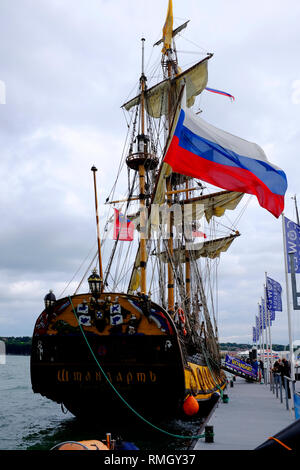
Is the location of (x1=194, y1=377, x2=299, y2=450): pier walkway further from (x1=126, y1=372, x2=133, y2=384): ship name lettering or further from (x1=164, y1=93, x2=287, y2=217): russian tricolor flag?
(x1=164, y1=93, x2=287, y2=217): russian tricolor flag

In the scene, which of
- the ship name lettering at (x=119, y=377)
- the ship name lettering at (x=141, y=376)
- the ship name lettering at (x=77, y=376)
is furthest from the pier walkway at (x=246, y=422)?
the ship name lettering at (x=77, y=376)

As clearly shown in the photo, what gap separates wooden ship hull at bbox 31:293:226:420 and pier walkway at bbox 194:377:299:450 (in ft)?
5.67

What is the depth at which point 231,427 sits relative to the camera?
8930 mm

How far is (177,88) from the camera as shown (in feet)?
79.9

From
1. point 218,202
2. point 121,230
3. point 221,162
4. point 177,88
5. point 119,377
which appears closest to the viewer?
point 221,162

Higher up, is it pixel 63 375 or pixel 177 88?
pixel 177 88

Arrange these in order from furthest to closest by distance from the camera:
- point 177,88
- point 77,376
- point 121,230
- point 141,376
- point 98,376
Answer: point 177,88 → point 121,230 → point 77,376 → point 98,376 → point 141,376

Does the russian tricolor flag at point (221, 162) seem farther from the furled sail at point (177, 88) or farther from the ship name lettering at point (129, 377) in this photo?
the furled sail at point (177, 88)

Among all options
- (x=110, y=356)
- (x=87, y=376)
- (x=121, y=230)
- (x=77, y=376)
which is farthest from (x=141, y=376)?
(x=121, y=230)

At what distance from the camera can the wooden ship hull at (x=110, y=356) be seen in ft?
38.6

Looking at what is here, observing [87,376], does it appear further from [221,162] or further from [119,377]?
[221,162]

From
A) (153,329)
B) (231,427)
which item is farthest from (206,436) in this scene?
(153,329)

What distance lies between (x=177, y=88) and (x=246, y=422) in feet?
66.6

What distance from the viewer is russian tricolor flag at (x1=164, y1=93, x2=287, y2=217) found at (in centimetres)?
934
